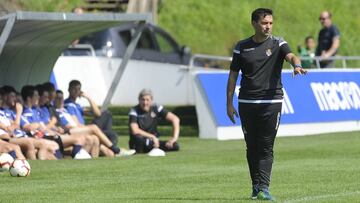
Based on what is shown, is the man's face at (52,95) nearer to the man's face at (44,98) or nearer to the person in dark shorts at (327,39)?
the man's face at (44,98)

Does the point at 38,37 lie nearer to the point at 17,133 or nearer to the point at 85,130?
the point at 85,130

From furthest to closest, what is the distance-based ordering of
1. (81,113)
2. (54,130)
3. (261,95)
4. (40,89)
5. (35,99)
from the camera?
(81,113) < (40,89) < (54,130) < (35,99) < (261,95)

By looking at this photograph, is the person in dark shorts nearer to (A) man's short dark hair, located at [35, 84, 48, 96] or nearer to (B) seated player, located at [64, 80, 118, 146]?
(B) seated player, located at [64, 80, 118, 146]

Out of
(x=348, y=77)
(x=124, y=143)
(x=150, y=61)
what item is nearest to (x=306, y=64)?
(x=348, y=77)

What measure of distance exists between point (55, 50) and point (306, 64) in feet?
23.8

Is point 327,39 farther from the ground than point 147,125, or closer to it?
farther from the ground

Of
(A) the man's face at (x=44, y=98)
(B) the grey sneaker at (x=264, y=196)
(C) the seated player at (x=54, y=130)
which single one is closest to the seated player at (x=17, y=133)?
(C) the seated player at (x=54, y=130)

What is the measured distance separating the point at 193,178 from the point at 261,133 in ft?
10.6

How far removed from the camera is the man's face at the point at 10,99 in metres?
21.3

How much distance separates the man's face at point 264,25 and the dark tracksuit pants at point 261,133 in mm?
811

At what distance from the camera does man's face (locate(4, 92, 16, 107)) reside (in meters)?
21.3

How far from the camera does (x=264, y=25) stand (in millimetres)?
13711

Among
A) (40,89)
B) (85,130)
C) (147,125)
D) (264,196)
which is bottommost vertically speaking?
(147,125)

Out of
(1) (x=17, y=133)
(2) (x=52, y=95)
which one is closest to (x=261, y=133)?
(1) (x=17, y=133)
